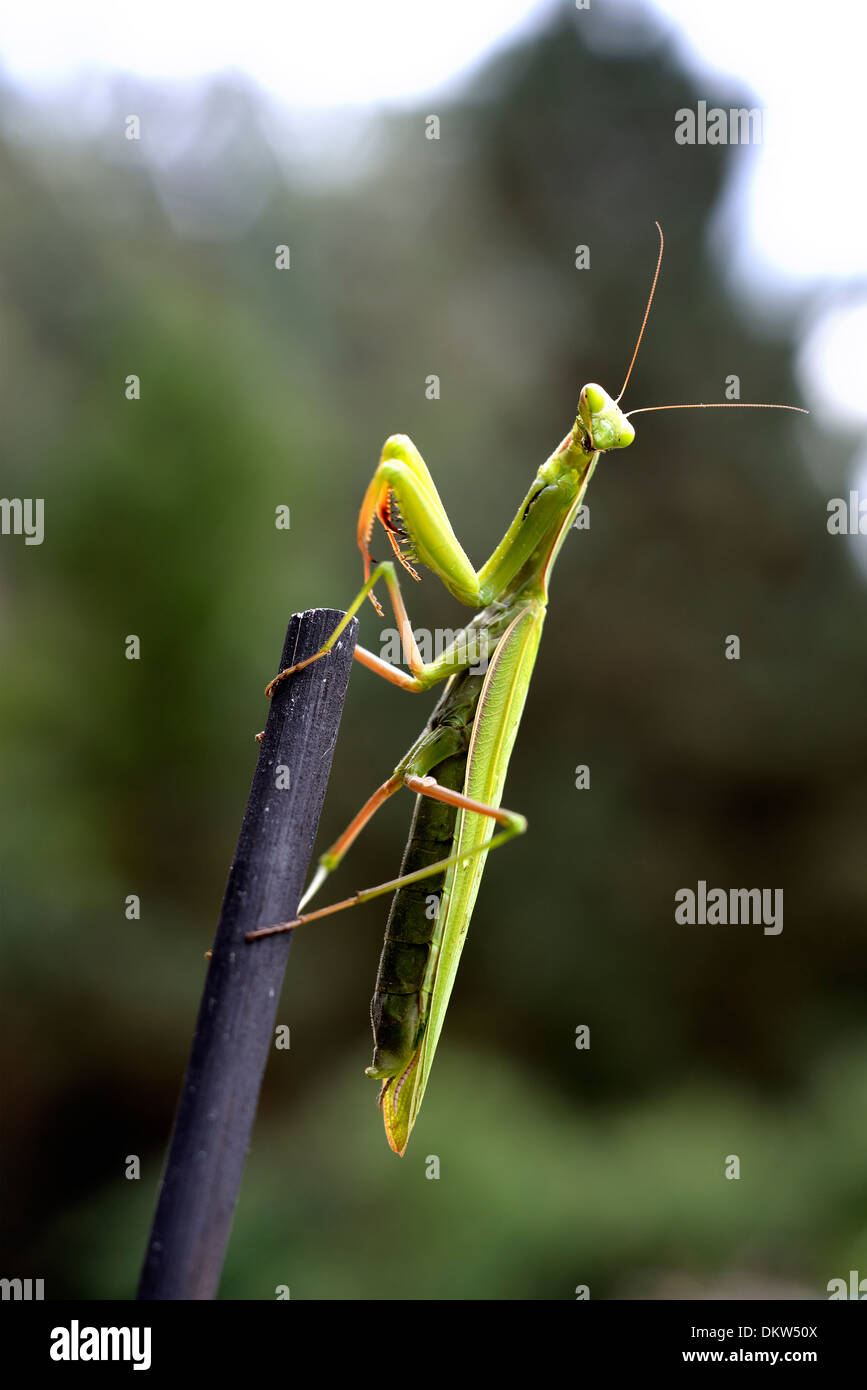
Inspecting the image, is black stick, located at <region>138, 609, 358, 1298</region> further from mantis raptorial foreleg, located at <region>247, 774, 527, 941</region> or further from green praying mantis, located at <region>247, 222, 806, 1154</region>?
green praying mantis, located at <region>247, 222, 806, 1154</region>

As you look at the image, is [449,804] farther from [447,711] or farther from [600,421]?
[600,421]

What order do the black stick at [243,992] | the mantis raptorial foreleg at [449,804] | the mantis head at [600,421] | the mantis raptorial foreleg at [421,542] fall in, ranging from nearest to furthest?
1. the black stick at [243,992]
2. the mantis raptorial foreleg at [449,804]
3. the mantis raptorial foreleg at [421,542]
4. the mantis head at [600,421]

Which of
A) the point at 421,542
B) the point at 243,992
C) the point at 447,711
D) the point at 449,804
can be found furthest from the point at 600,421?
the point at 243,992

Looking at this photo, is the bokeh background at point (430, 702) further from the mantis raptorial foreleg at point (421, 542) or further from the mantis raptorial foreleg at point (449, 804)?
the mantis raptorial foreleg at point (449, 804)

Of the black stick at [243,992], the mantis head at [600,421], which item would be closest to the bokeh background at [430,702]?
the mantis head at [600,421]

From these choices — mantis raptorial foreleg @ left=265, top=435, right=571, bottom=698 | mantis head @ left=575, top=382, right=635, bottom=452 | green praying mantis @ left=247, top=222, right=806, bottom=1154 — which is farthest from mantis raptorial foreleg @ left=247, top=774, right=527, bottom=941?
mantis head @ left=575, top=382, right=635, bottom=452
